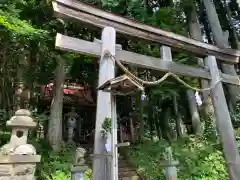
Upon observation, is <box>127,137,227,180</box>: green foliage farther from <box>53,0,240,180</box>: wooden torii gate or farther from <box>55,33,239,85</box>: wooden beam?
<box>55,33,239,85</box>: wooden beam

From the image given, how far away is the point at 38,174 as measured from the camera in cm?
621

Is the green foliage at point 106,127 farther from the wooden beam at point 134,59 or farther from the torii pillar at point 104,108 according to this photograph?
the wooden beam at point 134,59

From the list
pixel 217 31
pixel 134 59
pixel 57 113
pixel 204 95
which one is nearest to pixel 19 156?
pixel 134 59

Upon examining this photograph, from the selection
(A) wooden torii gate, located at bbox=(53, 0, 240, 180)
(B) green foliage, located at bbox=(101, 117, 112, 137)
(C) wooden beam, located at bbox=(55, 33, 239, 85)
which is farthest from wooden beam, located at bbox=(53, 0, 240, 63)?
(B) green foliage, located at bbox=(101, 117, 112, 137)

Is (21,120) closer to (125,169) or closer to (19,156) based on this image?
(19,156)

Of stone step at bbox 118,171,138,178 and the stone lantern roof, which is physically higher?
the stone lantern roof

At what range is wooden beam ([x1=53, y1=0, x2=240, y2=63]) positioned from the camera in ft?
15.1

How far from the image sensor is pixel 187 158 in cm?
820

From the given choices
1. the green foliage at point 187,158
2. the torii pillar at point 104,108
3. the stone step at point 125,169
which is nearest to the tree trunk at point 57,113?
the stone step at point 125,169

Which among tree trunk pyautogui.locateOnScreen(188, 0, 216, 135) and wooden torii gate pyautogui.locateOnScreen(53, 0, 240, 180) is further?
tree trunk pyautogui.locateOnScreen(188, 0, 216, 135)

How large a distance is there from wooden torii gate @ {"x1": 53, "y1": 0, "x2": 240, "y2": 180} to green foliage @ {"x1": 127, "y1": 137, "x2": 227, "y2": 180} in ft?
6.10

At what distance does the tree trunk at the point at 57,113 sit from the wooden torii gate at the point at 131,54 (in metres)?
3.62

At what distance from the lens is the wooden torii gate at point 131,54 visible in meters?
4.31

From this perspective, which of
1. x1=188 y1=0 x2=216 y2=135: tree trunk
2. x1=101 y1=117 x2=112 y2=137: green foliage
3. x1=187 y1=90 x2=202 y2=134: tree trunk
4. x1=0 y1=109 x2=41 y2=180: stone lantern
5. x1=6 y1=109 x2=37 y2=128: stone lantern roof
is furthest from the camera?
x1=188 y1=0 x2=216 y2=135: tree trunk
